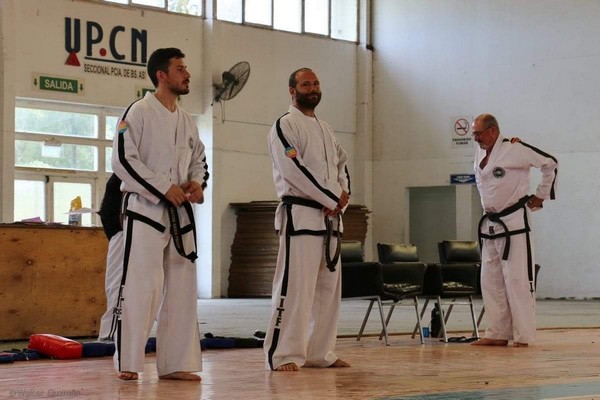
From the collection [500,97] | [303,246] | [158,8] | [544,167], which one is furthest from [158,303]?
[500,97]

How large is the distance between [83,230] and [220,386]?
13.4ft

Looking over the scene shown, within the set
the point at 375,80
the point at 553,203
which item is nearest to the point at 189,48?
the point at 375,80

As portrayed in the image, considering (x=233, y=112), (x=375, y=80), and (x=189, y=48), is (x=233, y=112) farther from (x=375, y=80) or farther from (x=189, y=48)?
(x=375, y=80)

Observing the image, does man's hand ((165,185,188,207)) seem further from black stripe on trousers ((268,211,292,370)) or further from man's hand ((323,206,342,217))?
man's hand ((323,206,342,217))

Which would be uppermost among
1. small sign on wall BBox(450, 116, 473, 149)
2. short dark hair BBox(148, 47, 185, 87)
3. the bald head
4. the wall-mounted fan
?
the wall-mounted fan

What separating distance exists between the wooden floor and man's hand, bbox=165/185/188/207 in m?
0.95

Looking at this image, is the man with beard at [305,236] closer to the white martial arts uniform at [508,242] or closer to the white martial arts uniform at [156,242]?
the white martial arts uniform at [156,242]

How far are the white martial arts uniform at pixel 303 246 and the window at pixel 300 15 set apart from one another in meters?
13.7

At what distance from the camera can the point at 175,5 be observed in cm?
1944

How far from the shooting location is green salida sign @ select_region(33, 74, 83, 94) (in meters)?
17.5

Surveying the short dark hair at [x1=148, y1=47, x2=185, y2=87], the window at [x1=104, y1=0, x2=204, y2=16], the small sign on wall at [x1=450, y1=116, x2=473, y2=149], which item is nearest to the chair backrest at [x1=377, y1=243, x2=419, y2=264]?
the short dark hair at [x1=148, y1=47, x2=185, y2=87]

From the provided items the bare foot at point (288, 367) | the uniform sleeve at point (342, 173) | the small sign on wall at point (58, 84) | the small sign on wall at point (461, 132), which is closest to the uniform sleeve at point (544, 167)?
the uniform sleeve at point (342, 173)

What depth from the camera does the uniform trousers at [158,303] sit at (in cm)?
559

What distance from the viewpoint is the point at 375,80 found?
22.2 m
